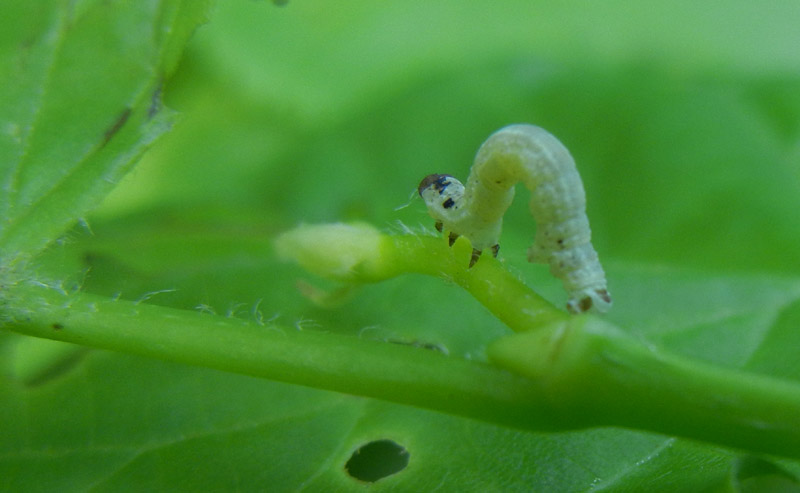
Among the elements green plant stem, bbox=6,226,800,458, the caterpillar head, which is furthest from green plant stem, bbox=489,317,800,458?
the caterpillar head

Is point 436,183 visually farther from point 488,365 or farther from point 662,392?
point 662,392

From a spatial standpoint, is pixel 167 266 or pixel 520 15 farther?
pixel 520 15

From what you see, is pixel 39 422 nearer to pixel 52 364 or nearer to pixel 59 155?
pixel 52 364

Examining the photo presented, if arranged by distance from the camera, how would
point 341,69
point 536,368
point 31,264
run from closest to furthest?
point 536,368 < point 31,264 < point 341,69

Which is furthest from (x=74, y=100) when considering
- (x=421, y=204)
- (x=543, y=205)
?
(x=421, y=204)

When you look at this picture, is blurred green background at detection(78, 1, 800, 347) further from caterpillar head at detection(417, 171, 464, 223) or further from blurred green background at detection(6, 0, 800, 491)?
caterpillar head at detection(417, 171, 464, 223)

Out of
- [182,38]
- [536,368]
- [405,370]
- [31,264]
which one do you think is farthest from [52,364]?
[536,368]

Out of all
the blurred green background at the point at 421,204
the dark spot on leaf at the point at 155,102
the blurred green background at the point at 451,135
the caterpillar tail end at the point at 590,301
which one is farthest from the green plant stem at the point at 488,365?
the blurred green background at the point at 451,135

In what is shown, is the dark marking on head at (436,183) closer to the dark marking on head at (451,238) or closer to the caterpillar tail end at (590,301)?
the dark marking on head at (451,238)
